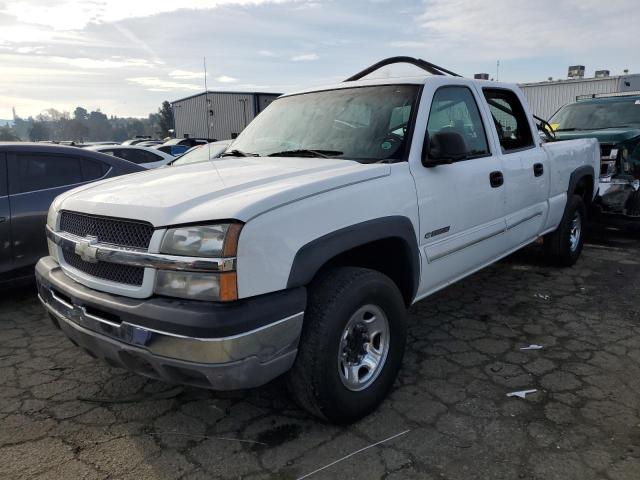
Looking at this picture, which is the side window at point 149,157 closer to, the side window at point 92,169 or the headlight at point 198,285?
the side window at point 92,169

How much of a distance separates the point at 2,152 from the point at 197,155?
12.4 ft

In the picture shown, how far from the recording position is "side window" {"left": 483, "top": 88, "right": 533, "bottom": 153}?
409 centimetres

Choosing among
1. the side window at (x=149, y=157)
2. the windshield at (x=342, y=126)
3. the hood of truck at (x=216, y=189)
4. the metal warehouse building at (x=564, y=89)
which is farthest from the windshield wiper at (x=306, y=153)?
the metal warehouse building at (x=564, y=89)

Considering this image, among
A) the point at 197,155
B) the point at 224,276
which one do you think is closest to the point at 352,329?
the point at 224,276

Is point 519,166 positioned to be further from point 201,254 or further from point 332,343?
point 201,254

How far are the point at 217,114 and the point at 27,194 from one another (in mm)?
31694

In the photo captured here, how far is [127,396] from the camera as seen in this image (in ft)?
10.1

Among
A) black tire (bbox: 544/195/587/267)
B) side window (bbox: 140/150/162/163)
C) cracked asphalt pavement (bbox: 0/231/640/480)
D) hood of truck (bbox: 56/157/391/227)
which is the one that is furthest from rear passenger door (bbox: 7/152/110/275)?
side window (bbox: 140/150/162/163)

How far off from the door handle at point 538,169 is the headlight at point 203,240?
10.4ft

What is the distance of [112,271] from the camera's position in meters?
2.43

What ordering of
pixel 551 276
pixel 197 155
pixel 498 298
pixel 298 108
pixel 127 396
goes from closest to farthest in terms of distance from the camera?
pixel 127 396 < pixel 298 108 < pixel 498 298 < pixel 551 276 < pixel 197 155

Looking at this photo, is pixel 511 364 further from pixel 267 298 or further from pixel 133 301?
pixel 133 301

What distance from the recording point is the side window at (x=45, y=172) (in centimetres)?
466

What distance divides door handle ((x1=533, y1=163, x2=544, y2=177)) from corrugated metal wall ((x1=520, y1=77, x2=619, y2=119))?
20.8 meters
